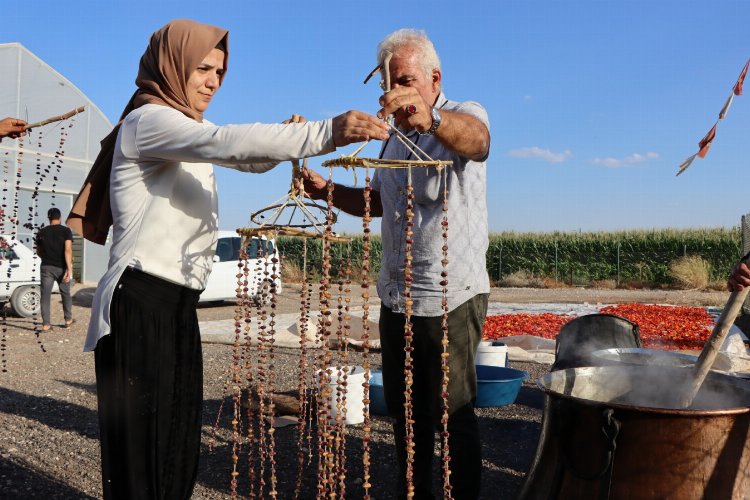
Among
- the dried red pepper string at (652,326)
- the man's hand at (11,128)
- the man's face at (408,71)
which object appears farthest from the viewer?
the dried red pepper string at (652,326)

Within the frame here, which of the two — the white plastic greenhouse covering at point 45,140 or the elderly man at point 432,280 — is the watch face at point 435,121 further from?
the white plastic greenhouse covering at point 45,140

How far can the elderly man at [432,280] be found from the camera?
9.66ft

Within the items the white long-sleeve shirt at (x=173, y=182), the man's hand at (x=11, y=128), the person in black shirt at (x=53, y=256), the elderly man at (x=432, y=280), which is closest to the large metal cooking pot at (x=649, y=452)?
Answer: the elderly man at (x=432, y=280)

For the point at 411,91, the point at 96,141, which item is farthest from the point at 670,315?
the point at 96,141

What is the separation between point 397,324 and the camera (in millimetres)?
3070

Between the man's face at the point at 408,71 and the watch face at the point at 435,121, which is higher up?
the man's face at the point at 408,71

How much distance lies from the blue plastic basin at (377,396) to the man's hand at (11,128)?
3.27 meters

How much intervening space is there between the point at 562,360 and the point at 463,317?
1.65 metres

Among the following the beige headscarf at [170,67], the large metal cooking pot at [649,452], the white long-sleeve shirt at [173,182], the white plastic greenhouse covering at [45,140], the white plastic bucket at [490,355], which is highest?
the white plastic greenhouse covering at [45,140]

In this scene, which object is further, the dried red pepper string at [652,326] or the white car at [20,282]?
the white car at [20,282]

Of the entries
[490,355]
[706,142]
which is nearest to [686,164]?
[706,142]

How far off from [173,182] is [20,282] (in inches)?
487

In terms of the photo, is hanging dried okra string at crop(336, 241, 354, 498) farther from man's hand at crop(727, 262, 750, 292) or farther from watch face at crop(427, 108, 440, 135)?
man's hand at crop(727, 262, 750, 292)

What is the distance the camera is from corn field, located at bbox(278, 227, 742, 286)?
27438 millimetres
